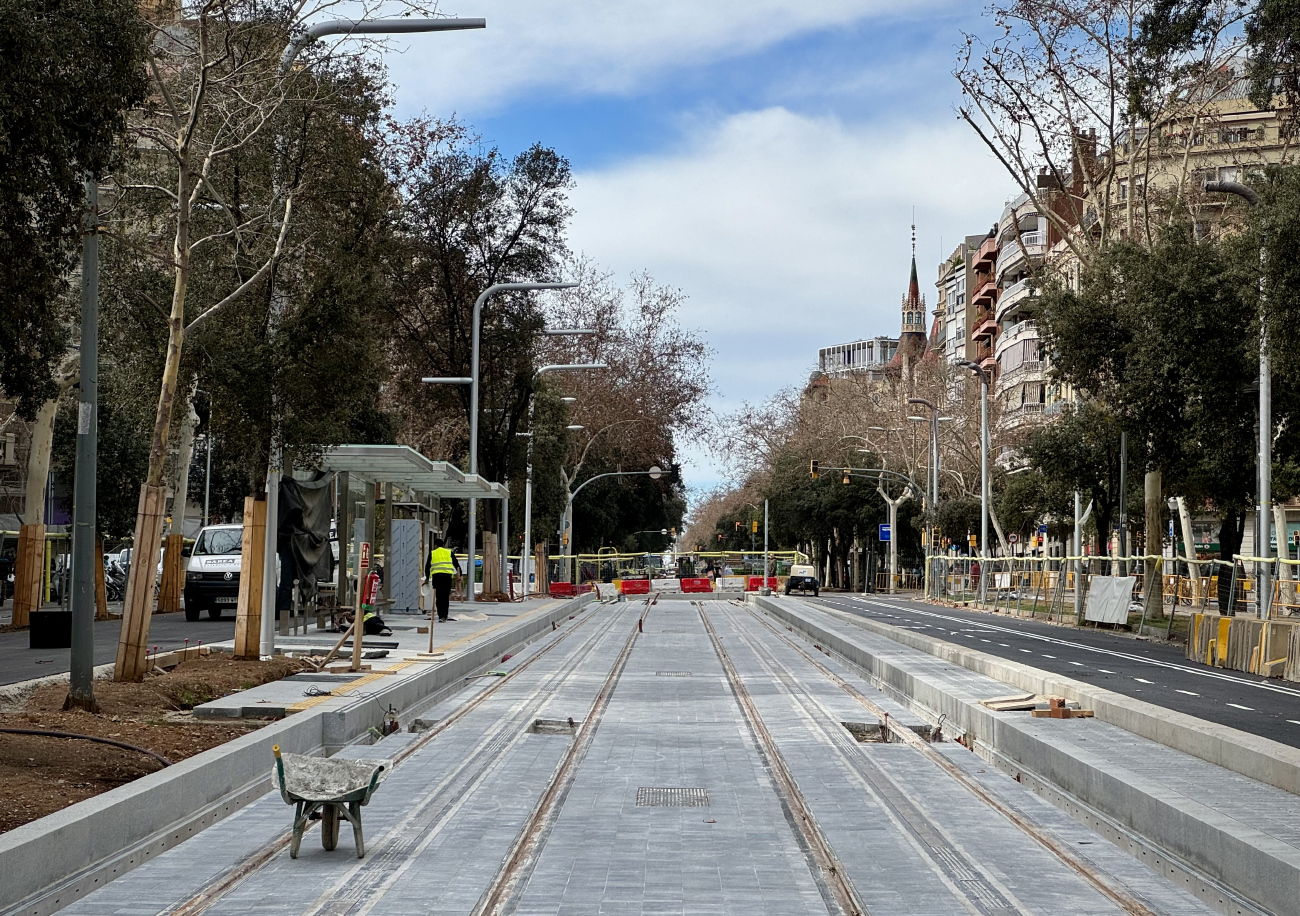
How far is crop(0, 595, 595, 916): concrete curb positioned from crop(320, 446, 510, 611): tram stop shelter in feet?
35.1

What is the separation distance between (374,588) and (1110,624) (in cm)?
1751

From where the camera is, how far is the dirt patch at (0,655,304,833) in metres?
8.96

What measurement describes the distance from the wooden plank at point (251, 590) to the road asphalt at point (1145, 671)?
33.5ft

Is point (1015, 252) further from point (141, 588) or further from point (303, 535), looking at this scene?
point (141, 588)

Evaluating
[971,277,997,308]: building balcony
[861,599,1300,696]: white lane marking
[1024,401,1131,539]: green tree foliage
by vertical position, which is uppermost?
[971,277,997,308]: building balcony

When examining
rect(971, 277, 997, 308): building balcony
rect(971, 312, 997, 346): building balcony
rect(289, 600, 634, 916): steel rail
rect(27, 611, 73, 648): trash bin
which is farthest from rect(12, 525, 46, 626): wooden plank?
rect(971, 277, 997, 308): building balcony

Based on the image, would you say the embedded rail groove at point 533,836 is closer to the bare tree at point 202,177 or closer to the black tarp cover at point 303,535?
the bare tree at point 202,177

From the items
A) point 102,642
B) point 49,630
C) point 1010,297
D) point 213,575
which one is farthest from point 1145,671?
point 1010,297

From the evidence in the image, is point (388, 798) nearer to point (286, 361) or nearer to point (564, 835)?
point (564, 835)

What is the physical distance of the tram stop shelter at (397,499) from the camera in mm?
25250

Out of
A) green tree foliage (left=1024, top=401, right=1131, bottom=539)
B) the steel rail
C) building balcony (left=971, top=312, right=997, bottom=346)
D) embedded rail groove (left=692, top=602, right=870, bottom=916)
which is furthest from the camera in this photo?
building balcony (left=971, top=312, right=997, bottom=346)

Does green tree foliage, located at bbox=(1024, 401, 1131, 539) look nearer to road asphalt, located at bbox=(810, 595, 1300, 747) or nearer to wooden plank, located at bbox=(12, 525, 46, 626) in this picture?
road asphalt, located at bbox=(810, 595, 1300, 747)

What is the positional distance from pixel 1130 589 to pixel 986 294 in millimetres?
73023

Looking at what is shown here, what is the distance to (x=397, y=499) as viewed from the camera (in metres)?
33.6
